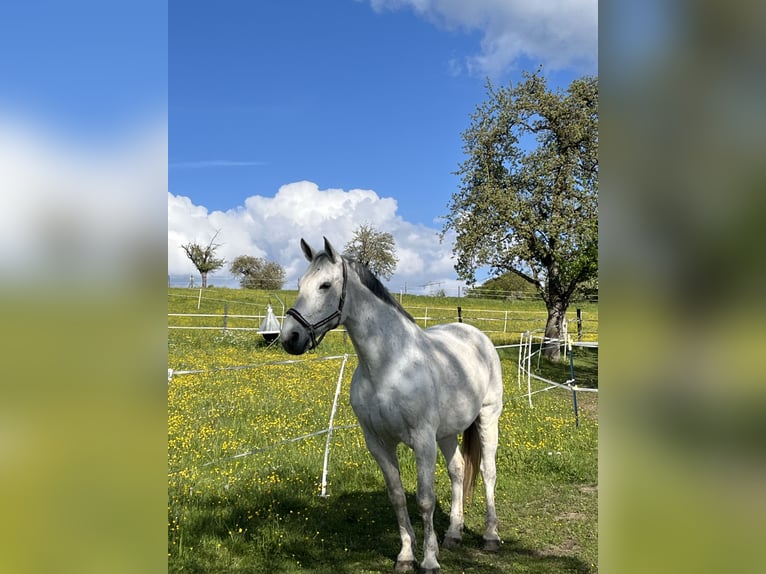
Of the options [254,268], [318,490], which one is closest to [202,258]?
[254,268]

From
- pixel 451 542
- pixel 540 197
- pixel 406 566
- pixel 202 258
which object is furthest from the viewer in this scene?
pixel 202 258

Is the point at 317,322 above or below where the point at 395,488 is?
above

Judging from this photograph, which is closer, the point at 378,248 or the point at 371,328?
the point at 371,328

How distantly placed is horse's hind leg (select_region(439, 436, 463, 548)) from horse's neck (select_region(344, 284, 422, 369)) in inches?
52.5

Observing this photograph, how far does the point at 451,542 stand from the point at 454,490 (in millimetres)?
409

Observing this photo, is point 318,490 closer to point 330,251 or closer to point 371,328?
point 371,328

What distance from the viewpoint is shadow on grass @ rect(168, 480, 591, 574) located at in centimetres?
385

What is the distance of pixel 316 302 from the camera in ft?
10.7

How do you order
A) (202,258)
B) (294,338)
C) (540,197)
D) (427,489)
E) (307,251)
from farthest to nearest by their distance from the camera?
(202,258) < (540,197) < (427,489) < (307,251) < (294,338)

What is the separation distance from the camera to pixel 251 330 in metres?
17.6

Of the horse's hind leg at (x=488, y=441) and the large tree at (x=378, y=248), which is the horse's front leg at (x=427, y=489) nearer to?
the horse's hind leg at (x=488, y=441)
